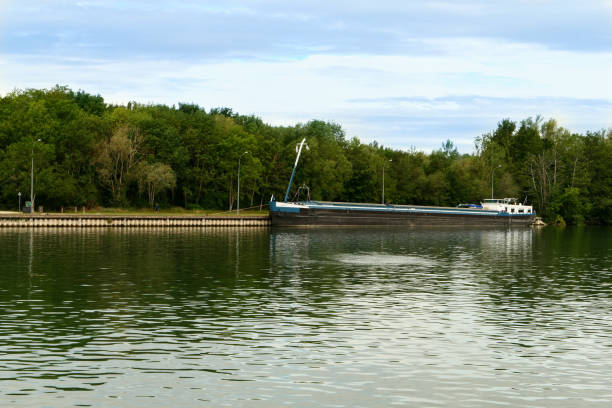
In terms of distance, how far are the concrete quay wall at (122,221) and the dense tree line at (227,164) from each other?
1154 cm

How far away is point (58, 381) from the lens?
18531 mm

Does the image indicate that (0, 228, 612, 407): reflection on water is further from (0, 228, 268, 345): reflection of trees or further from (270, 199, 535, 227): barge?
(270, 199, 535, 227): barge

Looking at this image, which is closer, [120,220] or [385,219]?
[120,220]

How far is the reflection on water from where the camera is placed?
18.0 metres

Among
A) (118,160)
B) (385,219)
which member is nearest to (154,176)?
(118,160)

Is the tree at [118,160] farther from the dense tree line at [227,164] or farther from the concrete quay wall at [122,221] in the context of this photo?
the concrete quay wall at [122,221]

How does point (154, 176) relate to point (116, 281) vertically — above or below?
above

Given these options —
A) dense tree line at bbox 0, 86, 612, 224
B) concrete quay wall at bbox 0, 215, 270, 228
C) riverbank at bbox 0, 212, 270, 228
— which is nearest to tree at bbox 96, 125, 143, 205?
dense tree line at bbox 0, 86, 612, 224

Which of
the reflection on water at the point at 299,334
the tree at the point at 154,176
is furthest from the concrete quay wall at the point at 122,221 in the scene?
the reflection on water at the point at 299,334

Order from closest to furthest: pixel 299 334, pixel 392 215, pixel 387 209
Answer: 1. pixel 299 334
2. pixel 387 209
3. pixel 392 215

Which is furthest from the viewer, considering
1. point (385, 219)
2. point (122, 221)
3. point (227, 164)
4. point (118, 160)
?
point (227, 164)

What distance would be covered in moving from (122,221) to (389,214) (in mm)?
43013

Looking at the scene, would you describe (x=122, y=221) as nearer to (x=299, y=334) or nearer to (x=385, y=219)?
(x=385, y=219)

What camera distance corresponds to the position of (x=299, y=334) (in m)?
25.3
